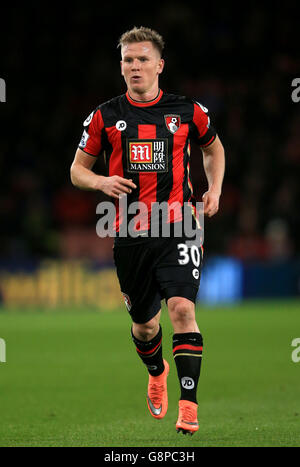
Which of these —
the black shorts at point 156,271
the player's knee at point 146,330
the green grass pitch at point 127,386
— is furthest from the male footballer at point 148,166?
the green grass pitch at point 127,386

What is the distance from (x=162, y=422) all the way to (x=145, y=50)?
2.47 meters

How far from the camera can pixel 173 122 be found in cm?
539

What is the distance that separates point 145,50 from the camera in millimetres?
5312

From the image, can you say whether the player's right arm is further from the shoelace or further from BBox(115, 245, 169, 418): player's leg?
the shoelace

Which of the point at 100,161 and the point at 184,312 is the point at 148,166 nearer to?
the point at 184,312

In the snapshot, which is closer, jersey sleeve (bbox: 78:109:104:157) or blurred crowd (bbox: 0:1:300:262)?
jersey sleeve (bbox: 78:109:104:157)

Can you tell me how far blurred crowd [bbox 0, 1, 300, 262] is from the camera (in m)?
18.2

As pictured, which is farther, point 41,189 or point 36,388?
point 41,189

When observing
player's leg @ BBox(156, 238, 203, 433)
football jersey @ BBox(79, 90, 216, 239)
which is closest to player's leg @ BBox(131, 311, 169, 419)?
player's leg @ BBox(156, 238, 203, 433)

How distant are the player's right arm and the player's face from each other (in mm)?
559

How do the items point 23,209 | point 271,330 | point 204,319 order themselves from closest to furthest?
point 271,330 → point 204,319 → point 23,209

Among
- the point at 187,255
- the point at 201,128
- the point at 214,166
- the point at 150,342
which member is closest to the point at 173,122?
the point at 201,128
